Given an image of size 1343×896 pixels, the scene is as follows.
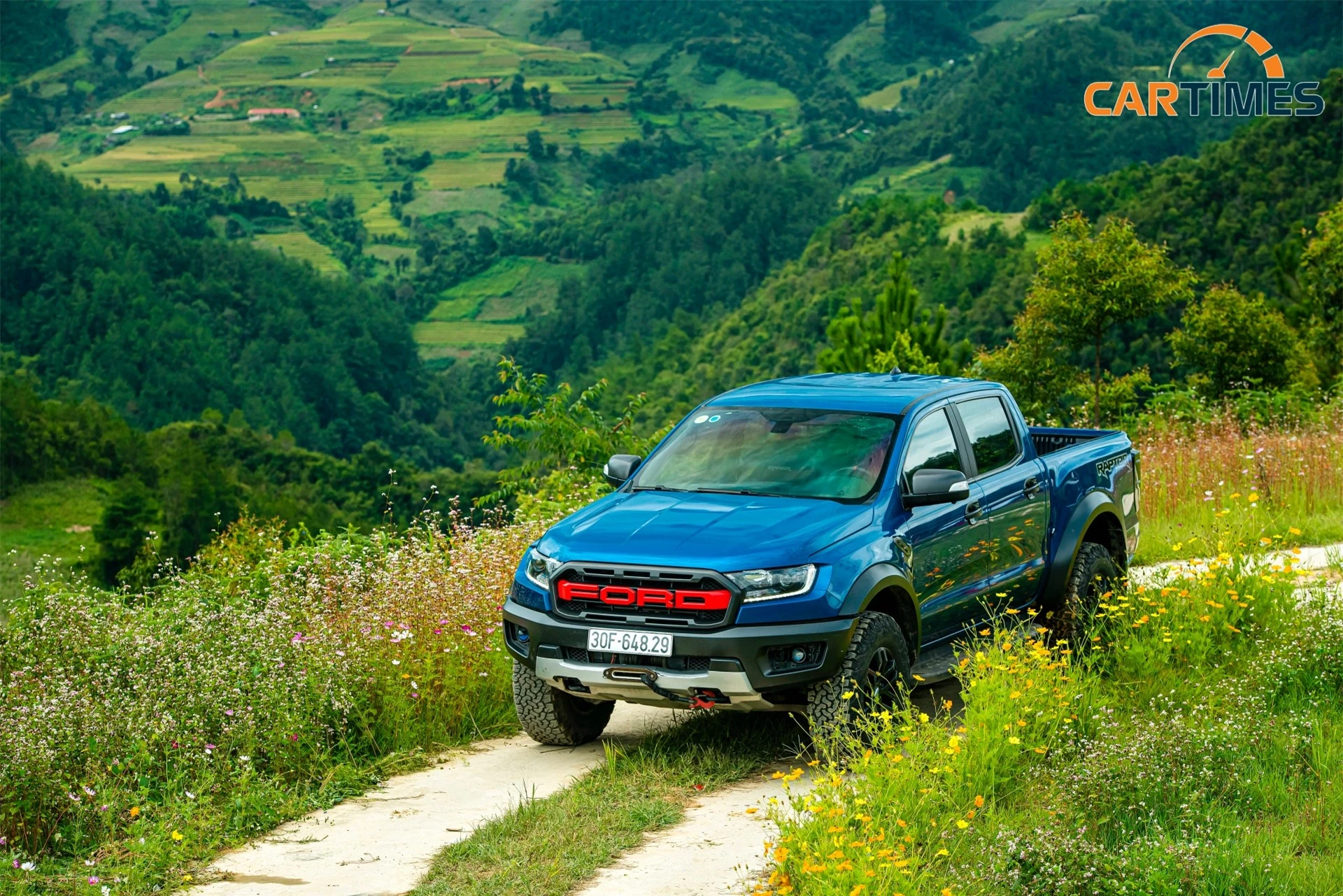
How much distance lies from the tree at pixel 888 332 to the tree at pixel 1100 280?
6.74 meters

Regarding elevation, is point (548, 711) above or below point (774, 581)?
below

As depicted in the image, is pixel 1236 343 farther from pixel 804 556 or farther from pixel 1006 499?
pixel 804 556

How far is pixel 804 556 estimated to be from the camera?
6746mm

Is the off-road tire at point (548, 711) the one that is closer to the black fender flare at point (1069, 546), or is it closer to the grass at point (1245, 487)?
the black fender flare at point (1069, 546)

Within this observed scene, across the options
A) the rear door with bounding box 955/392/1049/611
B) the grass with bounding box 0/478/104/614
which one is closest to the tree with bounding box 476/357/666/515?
the rear door with bounding box 955/392/1049/611

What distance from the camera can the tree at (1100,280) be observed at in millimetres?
22953

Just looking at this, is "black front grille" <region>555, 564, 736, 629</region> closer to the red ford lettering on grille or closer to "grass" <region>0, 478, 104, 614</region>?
the red ford lettering on grille

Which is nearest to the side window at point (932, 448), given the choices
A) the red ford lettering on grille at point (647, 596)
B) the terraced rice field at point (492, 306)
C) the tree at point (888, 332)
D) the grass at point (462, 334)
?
the red ford lettering on grille at point (647, 596)

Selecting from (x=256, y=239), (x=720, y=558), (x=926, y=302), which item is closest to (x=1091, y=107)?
(x=926, y=302)

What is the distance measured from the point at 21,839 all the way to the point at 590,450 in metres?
10.7

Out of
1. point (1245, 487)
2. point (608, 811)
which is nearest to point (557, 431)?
point (1245, 487)

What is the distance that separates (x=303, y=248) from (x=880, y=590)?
584ft

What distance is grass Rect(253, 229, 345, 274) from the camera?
171125mm

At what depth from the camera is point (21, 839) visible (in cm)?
616
